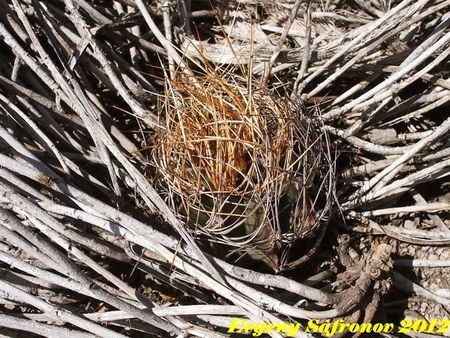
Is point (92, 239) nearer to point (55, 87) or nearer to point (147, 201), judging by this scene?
point (147, 201)

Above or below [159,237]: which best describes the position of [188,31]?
above

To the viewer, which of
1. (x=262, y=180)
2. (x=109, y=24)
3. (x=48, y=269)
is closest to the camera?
(x=262, y=180)

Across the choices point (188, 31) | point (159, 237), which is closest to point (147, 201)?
point (159, 237)

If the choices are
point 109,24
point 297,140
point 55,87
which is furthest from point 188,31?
point 297,140

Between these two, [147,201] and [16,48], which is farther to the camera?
[16,48]

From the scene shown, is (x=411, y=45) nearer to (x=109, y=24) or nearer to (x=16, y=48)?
(x=109, y=24)

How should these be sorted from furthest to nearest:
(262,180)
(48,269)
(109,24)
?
(109,24) → (48,269) → (262,180)

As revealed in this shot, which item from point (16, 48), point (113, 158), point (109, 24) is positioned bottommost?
point (113, 158)
